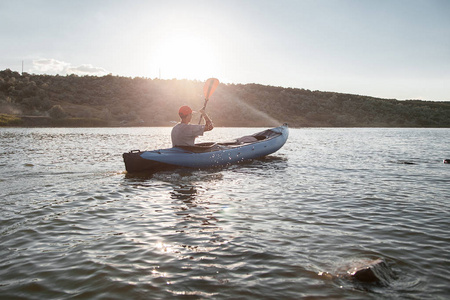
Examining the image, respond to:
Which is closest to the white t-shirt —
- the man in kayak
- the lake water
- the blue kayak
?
the man in kayak

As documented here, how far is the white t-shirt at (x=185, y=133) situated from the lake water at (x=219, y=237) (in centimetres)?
178

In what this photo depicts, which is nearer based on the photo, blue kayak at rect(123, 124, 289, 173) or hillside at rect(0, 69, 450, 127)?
blue kayak at rect(123, 124, 289, 173)

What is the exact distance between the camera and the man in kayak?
434 inches

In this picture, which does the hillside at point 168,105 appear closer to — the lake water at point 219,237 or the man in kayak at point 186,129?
the man in kayak at point 186,129

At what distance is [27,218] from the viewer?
6.19 meters

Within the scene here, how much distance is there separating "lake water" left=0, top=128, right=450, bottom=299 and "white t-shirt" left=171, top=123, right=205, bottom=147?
1776mm

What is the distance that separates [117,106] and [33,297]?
208 feet

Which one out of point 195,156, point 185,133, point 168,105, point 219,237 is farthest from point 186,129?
point 168,105

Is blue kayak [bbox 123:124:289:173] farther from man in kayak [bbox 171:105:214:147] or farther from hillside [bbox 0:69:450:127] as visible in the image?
hillside [bbox 0:69:450:127]

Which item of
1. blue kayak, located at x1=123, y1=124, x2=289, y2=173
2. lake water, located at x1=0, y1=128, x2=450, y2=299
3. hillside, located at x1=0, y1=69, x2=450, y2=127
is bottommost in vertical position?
lake water, located at x1=0, y1=128, x2=450, y2=299

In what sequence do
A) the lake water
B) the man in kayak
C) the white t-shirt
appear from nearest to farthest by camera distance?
the lake water < the man in kayak < the white t-shirt

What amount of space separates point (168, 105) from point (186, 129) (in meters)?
54.8

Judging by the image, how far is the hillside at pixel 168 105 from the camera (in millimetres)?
54406

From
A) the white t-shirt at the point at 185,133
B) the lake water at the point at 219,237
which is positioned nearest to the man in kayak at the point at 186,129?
the white t-shirt at the point at 185,133
